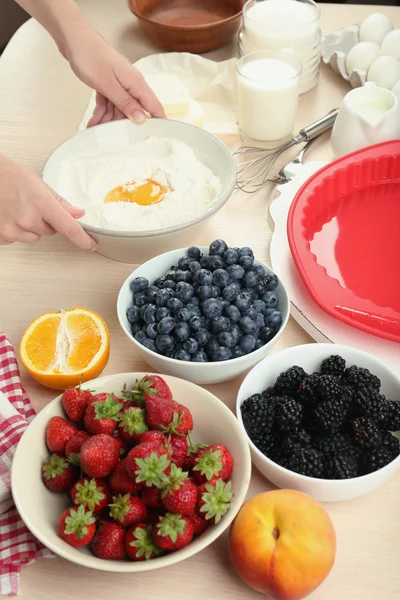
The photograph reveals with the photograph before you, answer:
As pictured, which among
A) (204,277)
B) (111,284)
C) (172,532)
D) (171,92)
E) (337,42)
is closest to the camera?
(172,532)

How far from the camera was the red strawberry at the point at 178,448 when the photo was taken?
0.87 m

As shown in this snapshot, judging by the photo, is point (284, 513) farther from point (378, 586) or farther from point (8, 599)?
point (8, 599)

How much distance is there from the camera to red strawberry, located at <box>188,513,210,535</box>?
83 cm

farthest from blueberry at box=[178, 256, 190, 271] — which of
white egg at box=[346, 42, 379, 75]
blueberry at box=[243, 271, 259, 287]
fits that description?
white egg at box=[346, 42, 379, 75]

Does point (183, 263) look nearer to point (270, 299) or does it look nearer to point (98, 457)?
point (270, 299)

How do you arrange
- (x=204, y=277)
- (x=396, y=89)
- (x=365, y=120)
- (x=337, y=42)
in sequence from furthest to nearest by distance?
(x=337, y=42) < (x=396, y=89) < (x=365, y=120) < (x=204, y=277)

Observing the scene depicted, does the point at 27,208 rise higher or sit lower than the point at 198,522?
higher

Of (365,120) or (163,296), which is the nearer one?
(163,296)

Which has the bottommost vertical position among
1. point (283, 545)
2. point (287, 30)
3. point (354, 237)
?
point (354, 237)

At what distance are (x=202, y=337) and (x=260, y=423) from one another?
0.17m

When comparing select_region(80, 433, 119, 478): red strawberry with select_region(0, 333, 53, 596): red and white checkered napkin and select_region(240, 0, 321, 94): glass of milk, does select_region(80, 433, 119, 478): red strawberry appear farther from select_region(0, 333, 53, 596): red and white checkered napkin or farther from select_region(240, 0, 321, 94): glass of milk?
select_region(240, 0, 321, 94): glass of milk

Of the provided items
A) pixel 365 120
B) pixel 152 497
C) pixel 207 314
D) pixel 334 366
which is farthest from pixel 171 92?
pixel 152 497

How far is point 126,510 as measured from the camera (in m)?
0.81

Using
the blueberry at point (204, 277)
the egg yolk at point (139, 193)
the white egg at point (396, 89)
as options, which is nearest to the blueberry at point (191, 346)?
the blueberry at point (204, 277)
